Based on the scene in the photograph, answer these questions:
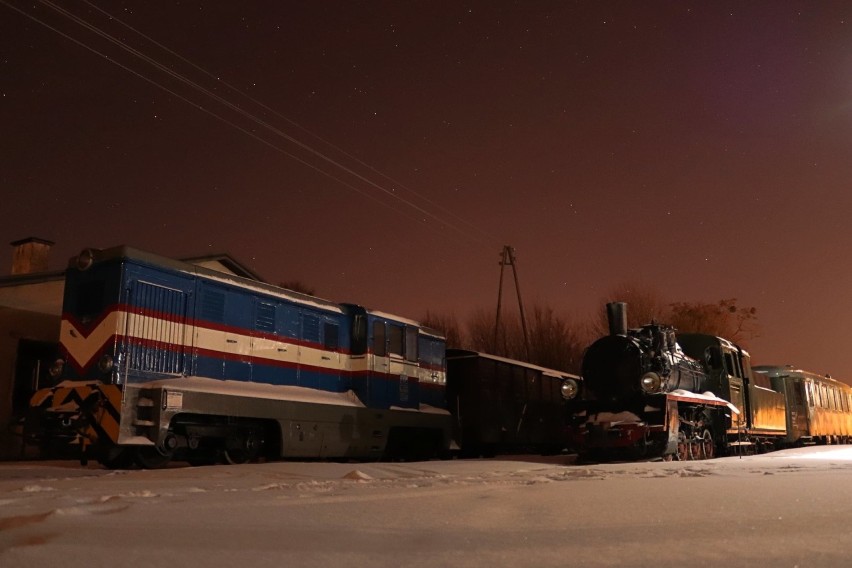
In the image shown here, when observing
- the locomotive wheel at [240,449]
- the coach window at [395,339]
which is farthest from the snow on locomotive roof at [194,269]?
the locomotive wheel at [240,449]

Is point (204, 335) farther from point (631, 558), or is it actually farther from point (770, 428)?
point (770, 428)

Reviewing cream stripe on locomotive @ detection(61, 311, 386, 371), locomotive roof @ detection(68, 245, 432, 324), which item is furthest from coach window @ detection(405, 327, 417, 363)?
cream stripe on locomotive @ detection(61, 311, 386, 371)

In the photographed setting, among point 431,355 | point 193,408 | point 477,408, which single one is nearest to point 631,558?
point 193,408

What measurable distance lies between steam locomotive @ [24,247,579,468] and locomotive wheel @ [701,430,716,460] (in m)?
5.72

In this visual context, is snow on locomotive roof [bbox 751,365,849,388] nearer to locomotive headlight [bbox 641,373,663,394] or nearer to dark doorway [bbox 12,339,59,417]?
locomotive headlight [bbox 641,373,663,394]

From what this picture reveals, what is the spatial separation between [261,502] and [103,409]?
→ 586 centimetres

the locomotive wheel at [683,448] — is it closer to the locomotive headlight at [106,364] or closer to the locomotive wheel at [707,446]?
the locomotive wheel at [707,446]

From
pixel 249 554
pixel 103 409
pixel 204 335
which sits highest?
pixel 204 335

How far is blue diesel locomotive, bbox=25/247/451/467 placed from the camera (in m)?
11.0

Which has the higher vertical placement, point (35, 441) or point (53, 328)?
point (53, 328)

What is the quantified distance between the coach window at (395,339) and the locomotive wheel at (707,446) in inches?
275

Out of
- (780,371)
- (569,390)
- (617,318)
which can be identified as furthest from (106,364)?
(780,371)

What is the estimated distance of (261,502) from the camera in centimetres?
603

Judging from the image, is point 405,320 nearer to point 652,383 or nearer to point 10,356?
point 652,383
